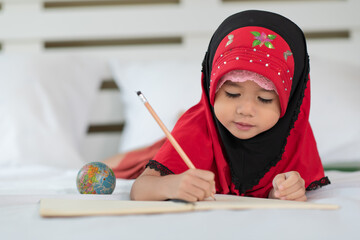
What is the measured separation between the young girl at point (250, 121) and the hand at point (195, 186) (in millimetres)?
29

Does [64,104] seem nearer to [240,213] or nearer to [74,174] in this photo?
[74,174]

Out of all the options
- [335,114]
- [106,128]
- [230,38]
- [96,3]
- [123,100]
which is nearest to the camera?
[230,38]

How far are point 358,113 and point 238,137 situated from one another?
3.36 ft

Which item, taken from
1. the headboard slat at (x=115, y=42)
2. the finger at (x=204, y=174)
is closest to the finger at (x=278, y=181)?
the finger at (x=204, y=174)

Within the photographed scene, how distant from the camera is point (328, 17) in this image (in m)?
2.56

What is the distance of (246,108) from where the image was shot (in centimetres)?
107

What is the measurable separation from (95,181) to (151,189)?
22 centimetres

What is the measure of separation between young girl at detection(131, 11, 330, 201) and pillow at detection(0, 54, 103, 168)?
81 cm

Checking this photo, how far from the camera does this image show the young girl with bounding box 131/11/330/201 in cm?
108

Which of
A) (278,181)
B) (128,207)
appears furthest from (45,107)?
(128,207)

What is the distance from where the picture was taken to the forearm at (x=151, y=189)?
100cm

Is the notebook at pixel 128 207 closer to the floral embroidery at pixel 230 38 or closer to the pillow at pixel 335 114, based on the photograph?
the floral embroidery at pixel 230 38

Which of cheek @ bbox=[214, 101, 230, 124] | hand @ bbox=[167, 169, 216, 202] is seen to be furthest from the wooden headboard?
hand @ bbox=[167, 169, 216, 202]

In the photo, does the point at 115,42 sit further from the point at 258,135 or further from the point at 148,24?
the point at 258,135
